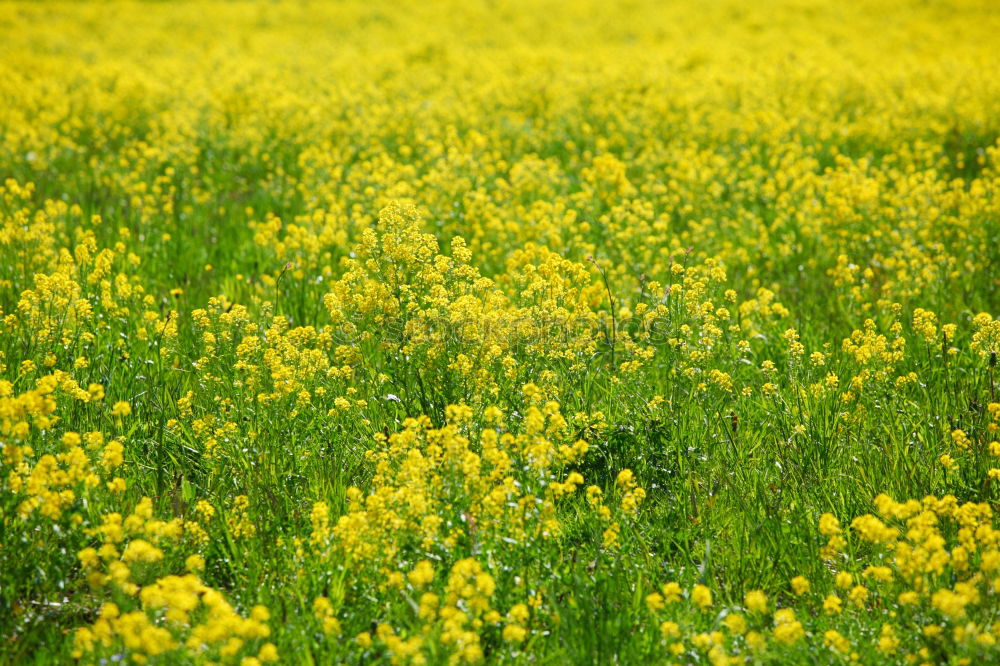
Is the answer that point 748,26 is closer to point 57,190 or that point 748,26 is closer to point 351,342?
point 57,190

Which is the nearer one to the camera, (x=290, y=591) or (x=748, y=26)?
(x=290, y=591)

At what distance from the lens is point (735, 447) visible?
377 cm

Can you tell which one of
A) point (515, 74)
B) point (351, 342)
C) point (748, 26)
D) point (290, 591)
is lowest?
point (290, 591)

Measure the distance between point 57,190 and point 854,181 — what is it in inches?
277

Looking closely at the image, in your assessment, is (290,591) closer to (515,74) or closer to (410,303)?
(410,303)

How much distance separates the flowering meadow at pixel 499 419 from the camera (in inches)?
111

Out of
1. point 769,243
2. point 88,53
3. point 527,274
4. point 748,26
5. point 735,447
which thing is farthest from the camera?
point 748,26

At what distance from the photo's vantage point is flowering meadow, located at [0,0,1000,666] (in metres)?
2.81

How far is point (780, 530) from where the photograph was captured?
3373 mm

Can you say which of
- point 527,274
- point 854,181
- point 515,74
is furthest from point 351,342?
point 515,74

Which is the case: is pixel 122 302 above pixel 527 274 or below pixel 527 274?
below

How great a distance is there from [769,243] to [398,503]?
4532mm

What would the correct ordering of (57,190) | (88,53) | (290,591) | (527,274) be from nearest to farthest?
(290,591) → (527,274) → (57,190) → (88,53)

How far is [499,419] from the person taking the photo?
3588mm
